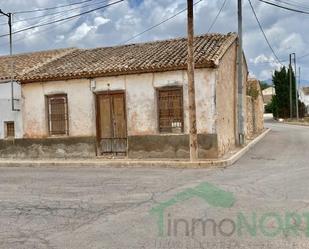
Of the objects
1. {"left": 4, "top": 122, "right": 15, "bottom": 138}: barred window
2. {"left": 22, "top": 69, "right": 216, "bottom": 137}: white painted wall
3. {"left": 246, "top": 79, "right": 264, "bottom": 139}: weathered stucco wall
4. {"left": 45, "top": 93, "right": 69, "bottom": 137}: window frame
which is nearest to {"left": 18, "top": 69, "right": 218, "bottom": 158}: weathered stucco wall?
{"left": 22, "top": 69, "right": 216, "bottom": 137}: white painted wall

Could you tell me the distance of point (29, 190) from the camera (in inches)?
421

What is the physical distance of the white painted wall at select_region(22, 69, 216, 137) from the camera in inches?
631

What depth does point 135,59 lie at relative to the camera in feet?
59.6

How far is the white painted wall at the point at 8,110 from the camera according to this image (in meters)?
19.3

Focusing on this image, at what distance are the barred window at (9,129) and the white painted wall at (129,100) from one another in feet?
3.08

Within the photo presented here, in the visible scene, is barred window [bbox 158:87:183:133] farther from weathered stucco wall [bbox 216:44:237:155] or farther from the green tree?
the green tree

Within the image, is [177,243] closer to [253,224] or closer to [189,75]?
[253,224]

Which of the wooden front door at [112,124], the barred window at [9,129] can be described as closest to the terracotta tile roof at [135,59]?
the wooden front door at [112,124]

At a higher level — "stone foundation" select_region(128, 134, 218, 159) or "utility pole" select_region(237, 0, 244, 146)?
"utility pole" select_region(237, 0, 244, 146)

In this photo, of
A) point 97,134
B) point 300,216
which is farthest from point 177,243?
point 97,134

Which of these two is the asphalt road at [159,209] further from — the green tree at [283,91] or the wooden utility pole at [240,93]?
the green tree at [283,91]

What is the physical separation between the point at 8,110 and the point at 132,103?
6.06 metres

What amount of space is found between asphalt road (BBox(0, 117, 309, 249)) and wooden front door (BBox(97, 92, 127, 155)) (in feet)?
13.8

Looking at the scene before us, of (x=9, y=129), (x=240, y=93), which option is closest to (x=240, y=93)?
(x=240, y=93)
